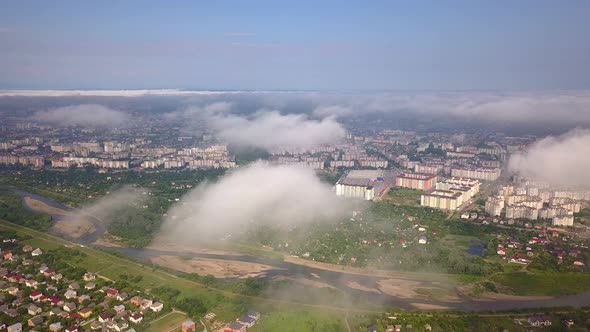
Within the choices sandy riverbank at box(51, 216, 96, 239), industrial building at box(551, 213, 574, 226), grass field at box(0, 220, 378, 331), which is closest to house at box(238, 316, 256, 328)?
grass field at box(0, 220, 378, 331)

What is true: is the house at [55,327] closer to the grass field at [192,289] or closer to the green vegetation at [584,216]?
the grass field at [192,289]

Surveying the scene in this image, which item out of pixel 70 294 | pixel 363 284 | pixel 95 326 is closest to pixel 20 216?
pixel 70 294

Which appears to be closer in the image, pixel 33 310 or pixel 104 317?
A: pixel 104 317

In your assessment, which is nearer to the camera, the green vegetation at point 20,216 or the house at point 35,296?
the house at point 35,296

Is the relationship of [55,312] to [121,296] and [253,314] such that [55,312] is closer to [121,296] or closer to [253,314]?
[121,296]

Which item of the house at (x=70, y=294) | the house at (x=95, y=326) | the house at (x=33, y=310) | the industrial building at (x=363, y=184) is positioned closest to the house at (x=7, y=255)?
the house at (x=70, y=294)

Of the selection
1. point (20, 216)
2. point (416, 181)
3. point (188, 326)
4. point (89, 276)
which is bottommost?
point (188, 326)
